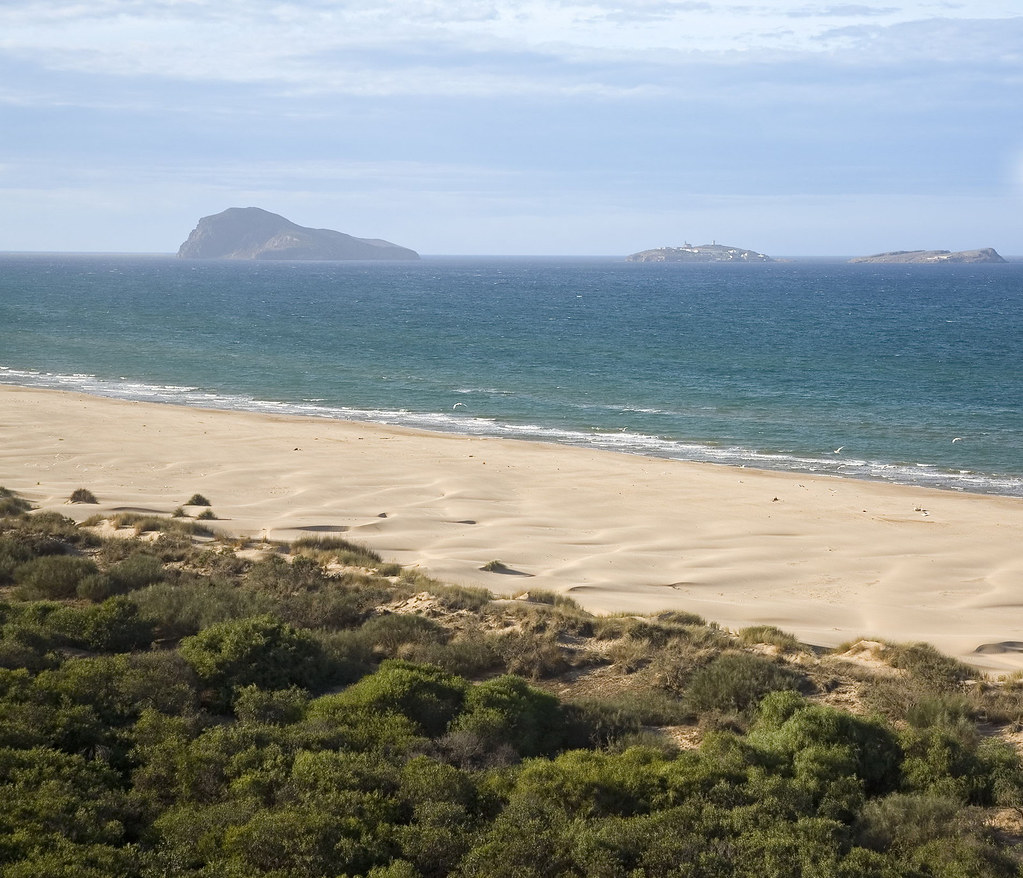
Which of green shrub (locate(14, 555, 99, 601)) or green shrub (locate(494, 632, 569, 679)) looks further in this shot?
green shrub (locate(14, 555, 99, 601))

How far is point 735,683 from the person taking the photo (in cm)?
908

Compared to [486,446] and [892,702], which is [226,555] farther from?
[486,446]

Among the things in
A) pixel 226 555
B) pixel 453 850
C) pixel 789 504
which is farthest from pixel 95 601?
pixel 789 504

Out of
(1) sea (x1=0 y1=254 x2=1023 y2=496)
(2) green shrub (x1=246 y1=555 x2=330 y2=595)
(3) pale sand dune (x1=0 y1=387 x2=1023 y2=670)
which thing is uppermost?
(1) sea (x1=0 y1=254 x2=1023 y2=496)

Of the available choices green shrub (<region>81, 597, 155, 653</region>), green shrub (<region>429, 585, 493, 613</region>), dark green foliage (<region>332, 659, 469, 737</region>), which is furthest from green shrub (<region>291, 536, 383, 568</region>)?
dark green foliage (<region>332, 659, 469, 737</region>)

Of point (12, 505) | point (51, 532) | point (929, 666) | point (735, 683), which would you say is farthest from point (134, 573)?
point (929, 666)

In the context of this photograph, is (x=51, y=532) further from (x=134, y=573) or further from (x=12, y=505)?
(x=134, y=573)

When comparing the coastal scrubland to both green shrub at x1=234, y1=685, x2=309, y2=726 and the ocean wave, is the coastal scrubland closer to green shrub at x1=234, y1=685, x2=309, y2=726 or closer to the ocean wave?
green shrub at x1=234, y1=685, x2=309, y2=726

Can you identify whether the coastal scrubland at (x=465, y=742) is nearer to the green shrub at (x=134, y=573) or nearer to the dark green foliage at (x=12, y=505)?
the green shrub at (x=134, y=573)

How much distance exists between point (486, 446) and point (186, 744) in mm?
21282

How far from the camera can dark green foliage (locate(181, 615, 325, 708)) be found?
8.87m

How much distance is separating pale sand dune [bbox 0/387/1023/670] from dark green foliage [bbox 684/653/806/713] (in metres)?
2.68

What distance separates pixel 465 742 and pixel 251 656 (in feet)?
7.99

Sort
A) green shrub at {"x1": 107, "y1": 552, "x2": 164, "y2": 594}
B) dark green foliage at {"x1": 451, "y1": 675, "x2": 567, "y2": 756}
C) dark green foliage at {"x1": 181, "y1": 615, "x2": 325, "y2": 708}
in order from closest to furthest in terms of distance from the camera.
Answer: dark green foliage at {"x1": 451, "y1": 675, "x2": 567, "y2": 756} < dark green foliage at {"x1": 181, "y1": 615, "x2": 325, "y2": 708} < green shrub at {"x1": 107, "y1": 552, "x2": 164, "y2": 594}
